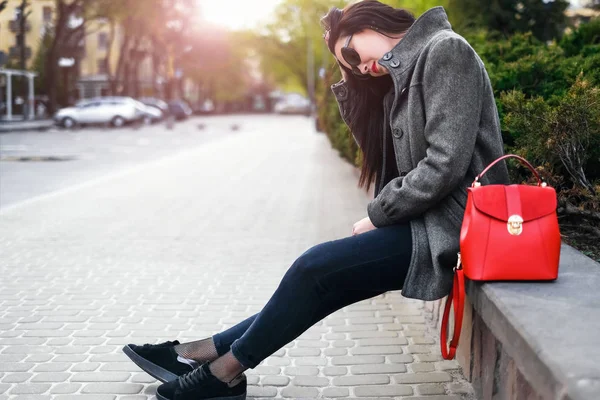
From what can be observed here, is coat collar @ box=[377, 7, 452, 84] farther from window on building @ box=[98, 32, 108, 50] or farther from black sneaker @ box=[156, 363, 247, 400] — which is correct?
window on building @ box=[98, 32, 108, 50]

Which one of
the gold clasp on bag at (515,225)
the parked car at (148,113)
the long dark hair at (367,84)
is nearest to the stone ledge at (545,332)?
the gold clasp on bag at (515,225)

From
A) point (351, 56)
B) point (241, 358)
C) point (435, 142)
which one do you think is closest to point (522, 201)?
point (435, 142)

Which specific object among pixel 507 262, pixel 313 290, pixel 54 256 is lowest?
pixel 54 256

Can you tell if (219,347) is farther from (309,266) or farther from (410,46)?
(410,46)

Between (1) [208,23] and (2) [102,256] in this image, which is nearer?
(2) [102,256]

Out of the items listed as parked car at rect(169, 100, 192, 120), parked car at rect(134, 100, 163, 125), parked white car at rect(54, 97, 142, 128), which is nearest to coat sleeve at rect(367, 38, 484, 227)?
parked white car at rect(54, 97, 142, 128)

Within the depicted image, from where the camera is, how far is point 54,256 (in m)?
6.59

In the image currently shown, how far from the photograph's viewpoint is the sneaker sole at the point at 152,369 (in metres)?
3.48

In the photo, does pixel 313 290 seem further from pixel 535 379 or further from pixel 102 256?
pixel 102 256

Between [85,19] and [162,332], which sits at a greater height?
[85,19]

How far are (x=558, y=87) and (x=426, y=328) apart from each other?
6.96 ft

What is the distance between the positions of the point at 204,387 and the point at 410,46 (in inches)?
62.9

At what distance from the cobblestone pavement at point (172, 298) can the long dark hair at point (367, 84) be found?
3.33ft

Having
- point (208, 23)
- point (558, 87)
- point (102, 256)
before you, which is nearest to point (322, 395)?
point (558, 87)
